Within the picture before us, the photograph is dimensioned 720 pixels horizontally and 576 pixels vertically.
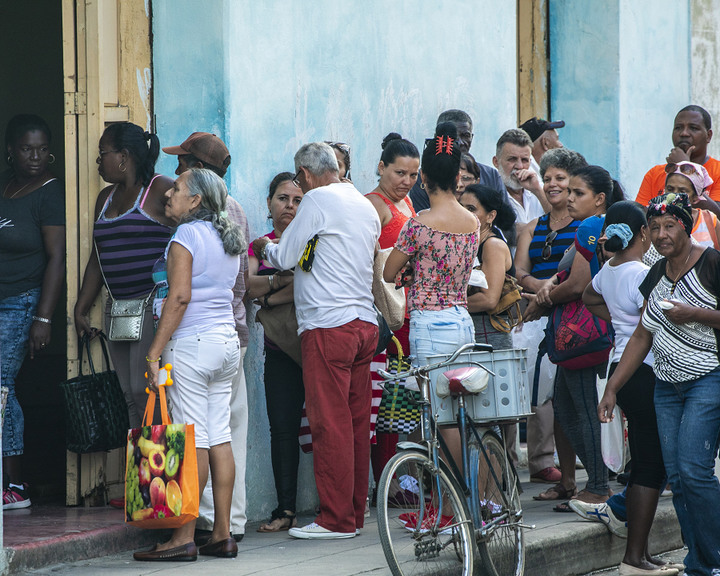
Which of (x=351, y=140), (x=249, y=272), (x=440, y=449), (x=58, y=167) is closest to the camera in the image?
(x=440, y=449)

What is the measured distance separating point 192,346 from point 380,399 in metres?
1.78

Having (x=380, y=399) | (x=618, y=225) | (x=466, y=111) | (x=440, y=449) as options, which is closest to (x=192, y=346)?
(x=440, y=449)

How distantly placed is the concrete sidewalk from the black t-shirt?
137 centimetres

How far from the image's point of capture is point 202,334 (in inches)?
220

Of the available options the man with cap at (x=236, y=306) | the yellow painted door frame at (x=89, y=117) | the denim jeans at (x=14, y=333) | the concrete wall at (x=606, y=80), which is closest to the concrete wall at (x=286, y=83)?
the yellow painted door frame at (x=89, y=117)

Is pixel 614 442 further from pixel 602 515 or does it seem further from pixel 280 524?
pixel 280 524

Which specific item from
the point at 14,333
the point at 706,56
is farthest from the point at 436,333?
the point at 706,56

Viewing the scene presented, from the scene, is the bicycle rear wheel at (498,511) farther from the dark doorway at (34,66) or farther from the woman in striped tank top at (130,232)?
the dark doorway at (34,66)

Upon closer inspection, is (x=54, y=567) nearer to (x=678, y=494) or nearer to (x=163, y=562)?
(x=163, y=562)

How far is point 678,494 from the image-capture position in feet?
18.0

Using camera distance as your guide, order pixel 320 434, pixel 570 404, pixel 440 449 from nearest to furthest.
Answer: pixel 440 449, pixel 320 434, pixel 570 404

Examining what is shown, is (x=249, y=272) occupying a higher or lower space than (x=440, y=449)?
higher

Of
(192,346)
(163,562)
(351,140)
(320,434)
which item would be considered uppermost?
(351,140)

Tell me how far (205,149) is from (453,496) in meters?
2.27
